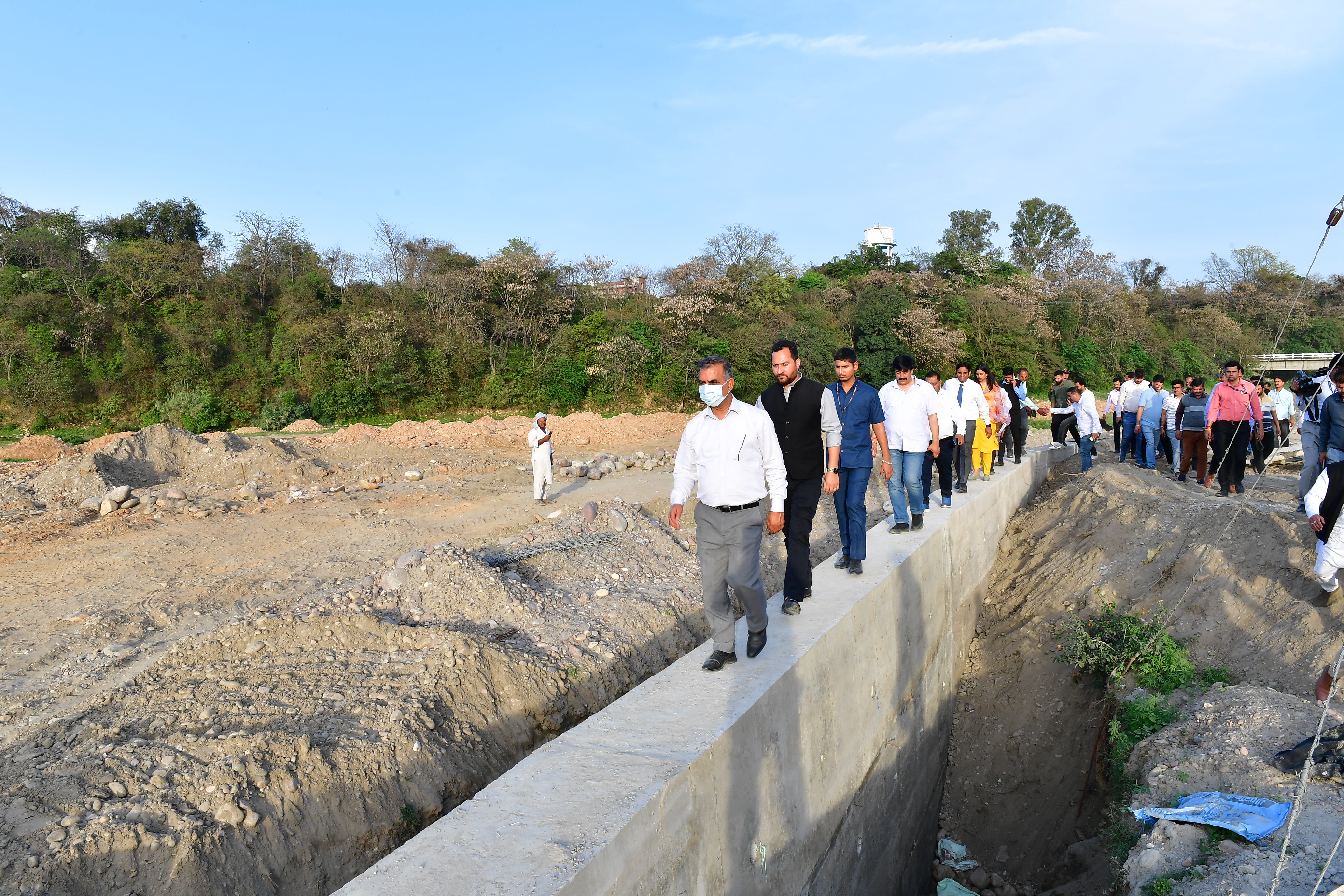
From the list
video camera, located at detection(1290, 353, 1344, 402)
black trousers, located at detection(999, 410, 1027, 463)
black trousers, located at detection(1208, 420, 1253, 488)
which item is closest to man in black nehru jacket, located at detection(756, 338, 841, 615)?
video camera, located at detection(1290, 353, 1344, 402)

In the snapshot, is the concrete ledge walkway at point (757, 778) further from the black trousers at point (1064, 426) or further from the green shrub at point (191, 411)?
the green shrub at point (191, 411)

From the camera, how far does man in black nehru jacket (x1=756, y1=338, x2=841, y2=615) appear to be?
16.3 feet

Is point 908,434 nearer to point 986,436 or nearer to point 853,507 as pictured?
point 853,507

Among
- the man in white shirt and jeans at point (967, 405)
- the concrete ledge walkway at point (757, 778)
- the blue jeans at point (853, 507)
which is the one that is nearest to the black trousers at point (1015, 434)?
the man in white shirt and jeans at point (967, 405)

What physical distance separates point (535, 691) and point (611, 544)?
353 cm

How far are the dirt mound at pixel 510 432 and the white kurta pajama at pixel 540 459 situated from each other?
7.44 m

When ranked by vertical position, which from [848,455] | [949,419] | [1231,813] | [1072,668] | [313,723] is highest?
[949,419]

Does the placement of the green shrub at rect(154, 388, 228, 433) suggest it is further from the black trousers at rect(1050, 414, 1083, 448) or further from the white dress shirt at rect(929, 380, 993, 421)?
the black trousers at rect(1050, 414, 1083, 448)

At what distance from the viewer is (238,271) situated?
3052 centimetres

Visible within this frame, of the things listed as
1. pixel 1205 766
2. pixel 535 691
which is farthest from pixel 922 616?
pixel 535 691

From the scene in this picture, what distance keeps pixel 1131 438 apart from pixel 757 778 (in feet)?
40.9

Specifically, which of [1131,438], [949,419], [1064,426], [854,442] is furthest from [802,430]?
[1131,438]

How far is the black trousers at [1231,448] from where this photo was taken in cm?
973

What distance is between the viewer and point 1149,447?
42.4ft
